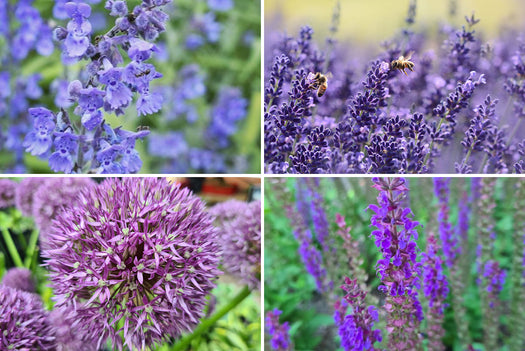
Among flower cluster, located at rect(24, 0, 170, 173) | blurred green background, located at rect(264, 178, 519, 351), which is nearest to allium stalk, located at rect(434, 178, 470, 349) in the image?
blurred green background, located at rect(264, 178, 519, 351)

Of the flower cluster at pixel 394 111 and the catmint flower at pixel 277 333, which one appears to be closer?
the flower cluster at pixel 394 111

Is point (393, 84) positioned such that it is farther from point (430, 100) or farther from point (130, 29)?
point (130, 29)

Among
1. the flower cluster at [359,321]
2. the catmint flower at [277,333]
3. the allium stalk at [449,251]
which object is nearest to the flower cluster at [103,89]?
the flower cluster at [359,321]

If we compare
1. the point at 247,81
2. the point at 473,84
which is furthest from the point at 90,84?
the point at 247,81

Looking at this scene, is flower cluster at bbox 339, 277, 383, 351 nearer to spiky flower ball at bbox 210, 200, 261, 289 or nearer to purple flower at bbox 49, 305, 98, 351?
spiky flower ball at bbox 210, 200, 261, 289

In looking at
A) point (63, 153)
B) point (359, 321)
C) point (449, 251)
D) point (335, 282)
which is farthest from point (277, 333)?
point (63, 153)

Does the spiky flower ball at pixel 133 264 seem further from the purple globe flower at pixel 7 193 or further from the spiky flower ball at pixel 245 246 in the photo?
the purple globe flower at pixel 7 193

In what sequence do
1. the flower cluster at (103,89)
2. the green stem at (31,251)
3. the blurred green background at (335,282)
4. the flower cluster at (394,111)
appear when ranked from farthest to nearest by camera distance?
the blurred green background at (335,282), the green stem at (31,251), the flower cluster at (394,111), the flower cluster at (103,89)
